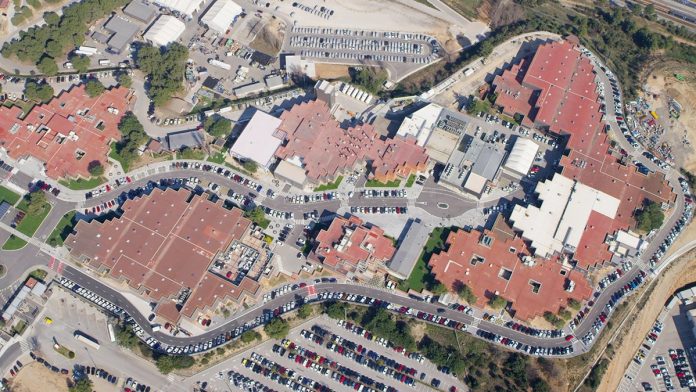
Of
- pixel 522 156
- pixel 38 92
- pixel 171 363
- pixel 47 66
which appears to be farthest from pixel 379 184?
pixel 47 66

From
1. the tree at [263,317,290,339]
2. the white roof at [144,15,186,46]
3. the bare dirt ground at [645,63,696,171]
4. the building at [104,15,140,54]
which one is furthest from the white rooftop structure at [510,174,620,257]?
the building at [104,15,140,54]

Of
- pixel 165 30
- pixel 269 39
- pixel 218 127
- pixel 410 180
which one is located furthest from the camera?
pixel 269 39

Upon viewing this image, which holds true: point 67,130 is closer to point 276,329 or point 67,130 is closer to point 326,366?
point 276,329

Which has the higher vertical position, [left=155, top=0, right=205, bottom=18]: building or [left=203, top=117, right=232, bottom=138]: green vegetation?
[left=155, top=0, right=205, bottom=18]: building

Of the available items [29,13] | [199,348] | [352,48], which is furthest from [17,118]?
[352,48]

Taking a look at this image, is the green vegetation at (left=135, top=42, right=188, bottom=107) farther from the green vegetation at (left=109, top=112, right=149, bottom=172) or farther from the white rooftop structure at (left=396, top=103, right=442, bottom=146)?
the white rooftop structure at (left=396, top=103, right=442, bottom=146)

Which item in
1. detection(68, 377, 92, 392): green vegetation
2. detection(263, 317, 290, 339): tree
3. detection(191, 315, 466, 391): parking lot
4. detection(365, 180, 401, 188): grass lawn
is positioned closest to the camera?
detection(68, 377, 92, 392): green vegetation
